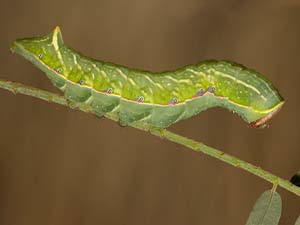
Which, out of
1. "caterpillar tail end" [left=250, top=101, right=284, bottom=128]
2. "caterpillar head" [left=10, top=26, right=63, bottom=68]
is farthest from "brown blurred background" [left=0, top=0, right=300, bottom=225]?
"caterpillar head" [left=10, top=26, right=63, bottom=68]

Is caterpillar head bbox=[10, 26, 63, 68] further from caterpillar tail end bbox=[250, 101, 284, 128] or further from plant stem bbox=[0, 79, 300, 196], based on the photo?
caterpillar tail end bbox=[250, 101, 284, 128]

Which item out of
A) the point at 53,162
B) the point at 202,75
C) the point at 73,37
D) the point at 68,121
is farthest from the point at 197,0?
the point at 202,75

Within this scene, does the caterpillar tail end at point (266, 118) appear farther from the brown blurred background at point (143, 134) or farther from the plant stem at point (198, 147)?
the brown blurred background at point (143, 134)

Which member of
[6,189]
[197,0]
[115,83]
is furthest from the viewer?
[197,0]

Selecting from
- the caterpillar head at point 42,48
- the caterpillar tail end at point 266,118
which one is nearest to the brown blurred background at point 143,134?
the caterpillar tail end at point 266,118

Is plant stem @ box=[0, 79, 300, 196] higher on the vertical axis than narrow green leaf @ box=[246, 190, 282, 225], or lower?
higher

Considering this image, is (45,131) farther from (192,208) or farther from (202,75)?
(202,75)
